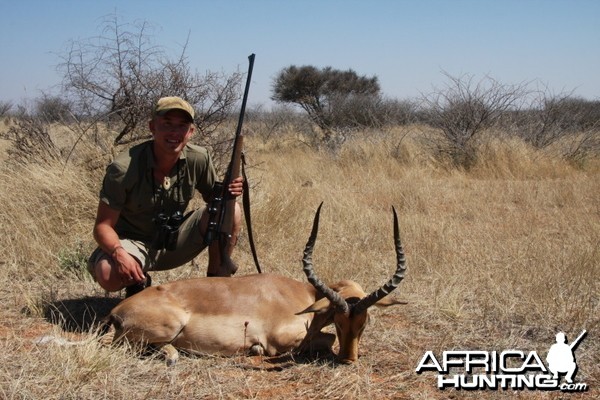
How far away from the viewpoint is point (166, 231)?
5.10 meters

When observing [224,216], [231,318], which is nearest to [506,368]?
[231,318]

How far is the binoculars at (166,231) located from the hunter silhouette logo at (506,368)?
2.23 metres

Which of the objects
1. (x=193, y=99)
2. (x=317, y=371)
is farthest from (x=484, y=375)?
(x=193, y=99)

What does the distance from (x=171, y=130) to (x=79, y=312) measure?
1647 millimetres

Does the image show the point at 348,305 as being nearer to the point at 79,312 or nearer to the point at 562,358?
the point at 562,358

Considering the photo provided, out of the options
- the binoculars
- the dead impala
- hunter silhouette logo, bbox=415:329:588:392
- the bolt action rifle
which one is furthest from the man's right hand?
hunter silhouette logo, bbox=415:329:588:392

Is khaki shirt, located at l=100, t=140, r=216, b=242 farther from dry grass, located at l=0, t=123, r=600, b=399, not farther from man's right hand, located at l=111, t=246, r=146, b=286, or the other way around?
dry grass, located at l=0, t=123, r=600, b=399

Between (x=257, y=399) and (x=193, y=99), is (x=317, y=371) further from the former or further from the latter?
(x=193, y=99)

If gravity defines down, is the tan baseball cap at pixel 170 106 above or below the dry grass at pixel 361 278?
above

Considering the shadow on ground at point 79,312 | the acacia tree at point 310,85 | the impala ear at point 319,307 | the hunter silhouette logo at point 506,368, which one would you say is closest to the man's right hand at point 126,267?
the shadow on ground at point 79,312

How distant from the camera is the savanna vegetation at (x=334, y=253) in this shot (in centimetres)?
377

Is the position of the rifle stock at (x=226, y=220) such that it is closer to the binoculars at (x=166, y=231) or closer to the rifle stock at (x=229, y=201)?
the rifle stock at (x=229, y=201)

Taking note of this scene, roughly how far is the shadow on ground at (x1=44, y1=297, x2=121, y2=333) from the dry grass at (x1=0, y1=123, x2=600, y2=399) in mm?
16

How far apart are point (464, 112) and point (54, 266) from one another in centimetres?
1156
